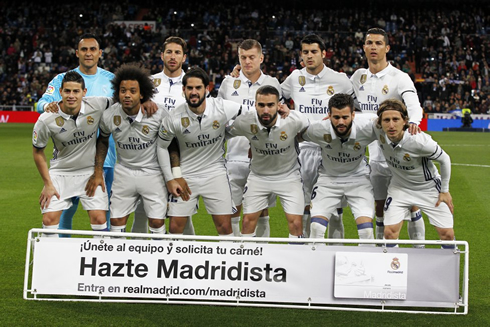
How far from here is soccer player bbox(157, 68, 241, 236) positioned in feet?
18.7

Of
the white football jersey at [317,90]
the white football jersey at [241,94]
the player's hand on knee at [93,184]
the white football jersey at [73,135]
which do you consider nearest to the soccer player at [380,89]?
the white football jersey at [317,90]

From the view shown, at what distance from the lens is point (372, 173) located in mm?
6562

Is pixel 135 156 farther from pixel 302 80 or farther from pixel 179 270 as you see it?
pixel 302 80

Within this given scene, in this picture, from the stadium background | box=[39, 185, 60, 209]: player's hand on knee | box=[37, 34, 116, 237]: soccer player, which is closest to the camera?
box=[39, 185, 60, 209]: player's hand on knee

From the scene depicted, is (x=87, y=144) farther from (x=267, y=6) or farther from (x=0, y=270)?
(x=267, y=6)

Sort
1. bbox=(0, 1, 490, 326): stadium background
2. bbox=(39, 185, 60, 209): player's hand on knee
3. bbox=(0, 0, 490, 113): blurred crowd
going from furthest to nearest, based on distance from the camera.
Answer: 1. bbox=(0, 0, 490, 113): blurred crowd
2. bbox=(0, 1, 490, 326): stadium background
3. bbox=(39, 185, 60, 209): player's hand on knee

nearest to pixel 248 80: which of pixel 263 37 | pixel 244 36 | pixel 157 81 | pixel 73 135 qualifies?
pixel 157 81

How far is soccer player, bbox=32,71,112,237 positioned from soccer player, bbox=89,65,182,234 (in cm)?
10

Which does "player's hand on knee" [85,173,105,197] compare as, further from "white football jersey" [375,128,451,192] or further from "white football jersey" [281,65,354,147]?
"white football jersey" [375,128,451,192]

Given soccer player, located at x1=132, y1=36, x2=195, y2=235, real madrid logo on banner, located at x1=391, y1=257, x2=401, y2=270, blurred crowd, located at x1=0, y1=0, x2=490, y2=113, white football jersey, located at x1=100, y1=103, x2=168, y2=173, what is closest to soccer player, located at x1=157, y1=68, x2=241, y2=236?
white football jersey, located at x1=100, y1=103, x2=168, y2=173

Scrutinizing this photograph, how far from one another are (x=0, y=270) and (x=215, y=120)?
8.40 ft

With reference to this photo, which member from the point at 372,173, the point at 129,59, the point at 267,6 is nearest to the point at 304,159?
the point at 372,173

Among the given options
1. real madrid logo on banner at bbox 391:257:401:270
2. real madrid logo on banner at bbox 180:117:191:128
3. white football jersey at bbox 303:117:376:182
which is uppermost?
real madrid logo on banner at bbox 180:117:191:128

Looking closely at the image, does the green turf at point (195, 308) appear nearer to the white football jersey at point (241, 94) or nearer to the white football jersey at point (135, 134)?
the white football jersey at point (135, 134)
